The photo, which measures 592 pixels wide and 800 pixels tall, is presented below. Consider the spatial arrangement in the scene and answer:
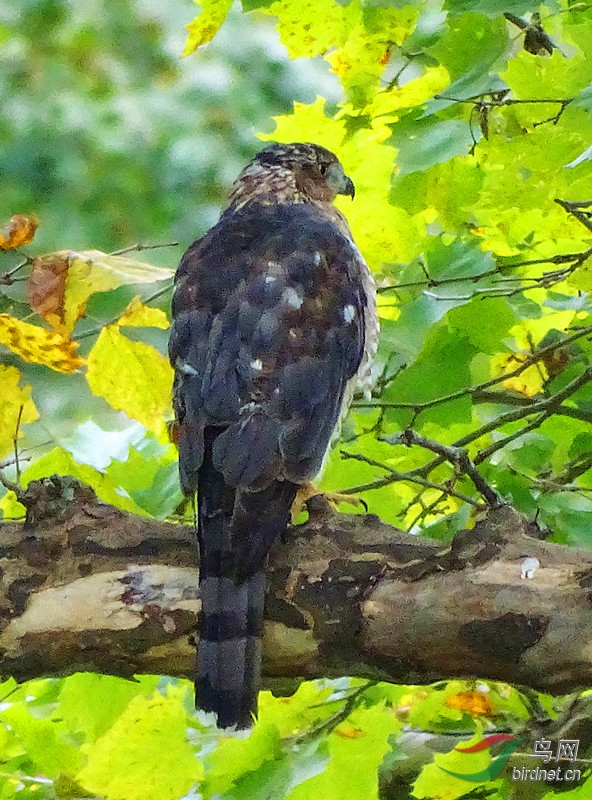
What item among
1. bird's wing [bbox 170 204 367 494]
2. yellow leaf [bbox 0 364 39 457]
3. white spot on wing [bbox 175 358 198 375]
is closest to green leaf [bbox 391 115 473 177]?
bird's wing [bbox 170 204 367 494]

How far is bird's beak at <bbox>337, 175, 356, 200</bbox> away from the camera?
1470 millimetres

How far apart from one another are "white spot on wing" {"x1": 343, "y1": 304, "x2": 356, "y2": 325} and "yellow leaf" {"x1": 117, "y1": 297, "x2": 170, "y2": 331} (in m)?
0.26

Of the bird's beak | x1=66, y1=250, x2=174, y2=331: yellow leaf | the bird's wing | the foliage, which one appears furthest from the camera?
the bird's beak

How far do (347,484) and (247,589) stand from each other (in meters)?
0.45

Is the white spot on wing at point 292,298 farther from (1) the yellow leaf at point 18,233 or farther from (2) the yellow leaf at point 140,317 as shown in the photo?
(1) the yellow leaf at point 18,233

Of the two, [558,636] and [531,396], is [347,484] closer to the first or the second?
[531,396]

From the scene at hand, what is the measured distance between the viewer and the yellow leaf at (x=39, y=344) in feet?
3.86

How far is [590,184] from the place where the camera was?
1217mm

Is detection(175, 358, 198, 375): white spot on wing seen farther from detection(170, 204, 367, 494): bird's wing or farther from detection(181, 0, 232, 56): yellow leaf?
detection(181, 0, 232, 56): yellow leaf

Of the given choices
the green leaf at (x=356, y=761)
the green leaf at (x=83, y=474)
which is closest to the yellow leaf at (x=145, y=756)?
the green leaf at (x=356, y=761)

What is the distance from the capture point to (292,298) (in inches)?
46.1

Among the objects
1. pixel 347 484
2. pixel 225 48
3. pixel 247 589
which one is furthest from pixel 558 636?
pixel 225 48

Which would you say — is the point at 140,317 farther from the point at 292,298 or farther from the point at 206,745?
the point at 206,745

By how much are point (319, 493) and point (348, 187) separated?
53 centimetres
